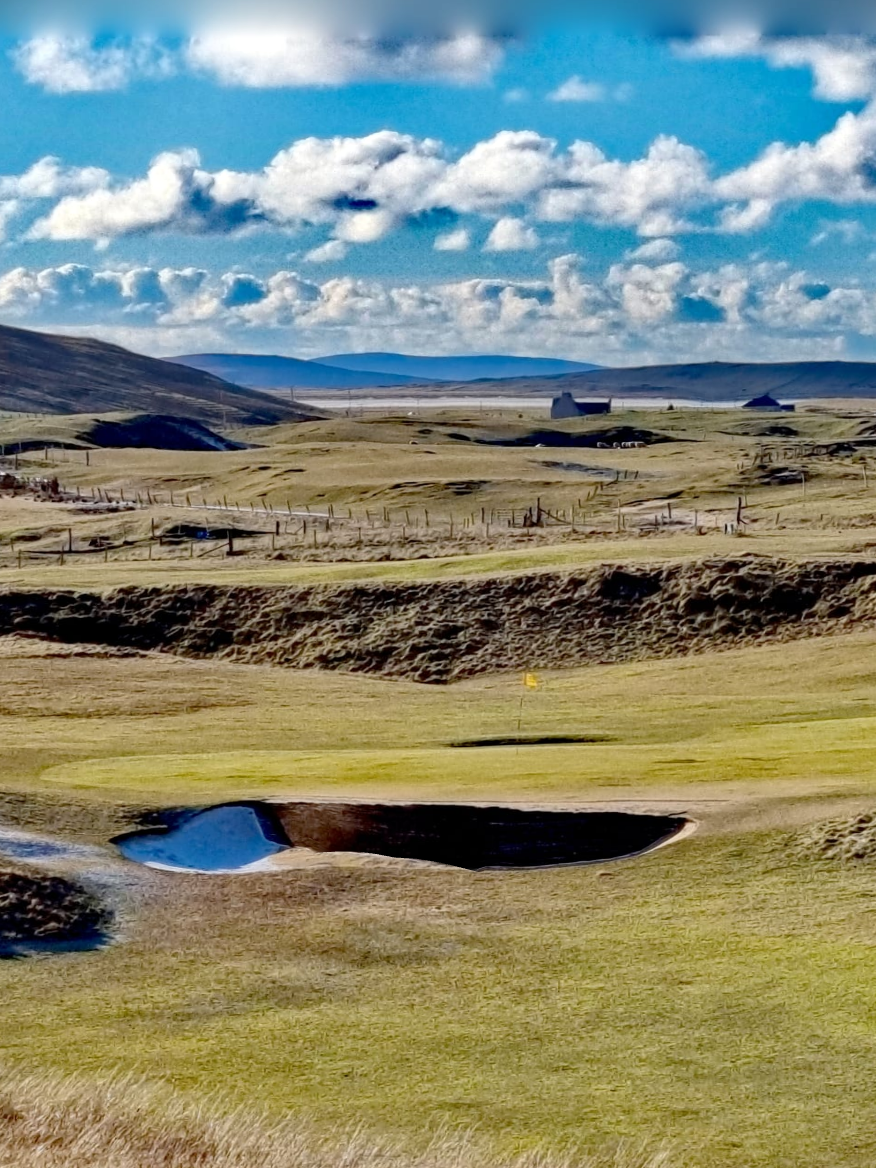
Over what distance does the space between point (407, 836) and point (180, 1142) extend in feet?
50.2

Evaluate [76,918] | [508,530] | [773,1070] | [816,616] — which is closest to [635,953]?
[773,1070]

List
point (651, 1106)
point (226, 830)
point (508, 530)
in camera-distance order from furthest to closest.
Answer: point (508, 530) → point (226, 830) → point (651, 1106)

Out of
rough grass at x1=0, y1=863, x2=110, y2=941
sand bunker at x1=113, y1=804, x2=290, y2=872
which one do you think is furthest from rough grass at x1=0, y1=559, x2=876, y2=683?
rough grass at x1=0, y1=863, x2=110, y2=941

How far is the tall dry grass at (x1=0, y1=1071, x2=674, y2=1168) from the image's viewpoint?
628 inches

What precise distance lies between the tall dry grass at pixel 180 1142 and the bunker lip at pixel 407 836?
12248 mm

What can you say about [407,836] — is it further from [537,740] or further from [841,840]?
[537,740]

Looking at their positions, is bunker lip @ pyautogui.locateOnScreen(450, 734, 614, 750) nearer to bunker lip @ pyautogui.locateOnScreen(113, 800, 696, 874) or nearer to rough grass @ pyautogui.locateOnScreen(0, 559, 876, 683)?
bunker lip @ pyautogui.locateOnScreen(113, 800, 696, 874)

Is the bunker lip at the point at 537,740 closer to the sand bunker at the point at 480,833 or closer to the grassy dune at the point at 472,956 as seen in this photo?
the grassy dune at the point at 472,956

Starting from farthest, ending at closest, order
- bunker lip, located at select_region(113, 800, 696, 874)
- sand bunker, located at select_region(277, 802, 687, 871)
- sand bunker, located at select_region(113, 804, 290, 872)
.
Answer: sand bunker, located at select_region(277, 802, 687, 871) → bunker lip, located at select_region(113, 800, 696, 874) → sand bunker, located at select_region(113, 804, 290, 872)

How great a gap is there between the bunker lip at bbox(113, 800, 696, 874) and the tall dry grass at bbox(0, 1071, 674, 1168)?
12248 millimetres

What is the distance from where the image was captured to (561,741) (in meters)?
44.0

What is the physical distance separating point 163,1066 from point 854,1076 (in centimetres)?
809

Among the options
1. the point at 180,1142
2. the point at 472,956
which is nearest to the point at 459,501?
the point at 472,956

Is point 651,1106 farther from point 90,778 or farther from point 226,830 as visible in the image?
point 90,778
